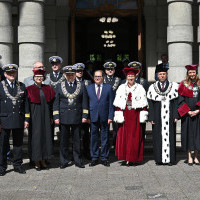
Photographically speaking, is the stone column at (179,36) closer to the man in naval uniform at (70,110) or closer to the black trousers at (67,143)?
the man in naval uniform at (70,110)

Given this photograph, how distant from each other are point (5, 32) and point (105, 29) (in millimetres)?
11262

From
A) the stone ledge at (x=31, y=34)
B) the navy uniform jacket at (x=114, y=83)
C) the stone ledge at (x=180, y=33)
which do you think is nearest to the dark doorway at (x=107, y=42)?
the stone ledge at (x=180, y=33)

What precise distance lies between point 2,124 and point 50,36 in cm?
612

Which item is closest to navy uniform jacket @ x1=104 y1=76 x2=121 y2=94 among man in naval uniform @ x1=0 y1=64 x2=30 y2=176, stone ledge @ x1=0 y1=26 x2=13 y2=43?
man in naval uniform @ x1=0 y1=64 x2=30 y2=176

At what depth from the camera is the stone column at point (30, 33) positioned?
10766 mm

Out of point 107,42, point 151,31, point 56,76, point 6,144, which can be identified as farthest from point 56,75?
point 107,42

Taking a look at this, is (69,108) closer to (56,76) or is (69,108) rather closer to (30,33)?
(56,76)

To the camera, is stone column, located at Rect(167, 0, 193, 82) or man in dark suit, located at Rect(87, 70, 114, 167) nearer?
man in dark suit, located at Rect(87, 70, 114, 167)

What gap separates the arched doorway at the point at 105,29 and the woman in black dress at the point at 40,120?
532cm

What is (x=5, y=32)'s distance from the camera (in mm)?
10789

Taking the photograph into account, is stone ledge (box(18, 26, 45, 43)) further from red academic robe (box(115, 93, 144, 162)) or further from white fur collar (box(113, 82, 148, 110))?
red academic robe (box(115, 93, 144, 162))

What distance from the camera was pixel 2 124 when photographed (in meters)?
7.91

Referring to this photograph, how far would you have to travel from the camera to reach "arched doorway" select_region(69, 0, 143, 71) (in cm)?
1375

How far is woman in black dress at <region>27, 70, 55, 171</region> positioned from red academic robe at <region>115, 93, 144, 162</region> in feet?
4.73
